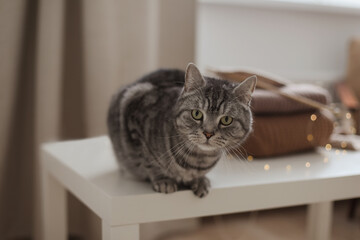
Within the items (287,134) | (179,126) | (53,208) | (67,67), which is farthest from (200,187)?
(67,67)

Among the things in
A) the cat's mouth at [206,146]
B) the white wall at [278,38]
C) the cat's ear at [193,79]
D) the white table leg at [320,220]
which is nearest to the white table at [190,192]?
the white table leg at [320,220]

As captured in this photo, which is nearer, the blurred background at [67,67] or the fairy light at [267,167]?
the fairy light at [267,167]

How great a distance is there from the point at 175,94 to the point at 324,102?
55cm

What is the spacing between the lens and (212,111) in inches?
29.2

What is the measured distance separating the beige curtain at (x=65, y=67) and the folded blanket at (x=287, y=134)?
542 mm

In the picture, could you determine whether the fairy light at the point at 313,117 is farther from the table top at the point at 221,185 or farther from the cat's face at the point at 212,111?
the cat's face at the point at 212,111

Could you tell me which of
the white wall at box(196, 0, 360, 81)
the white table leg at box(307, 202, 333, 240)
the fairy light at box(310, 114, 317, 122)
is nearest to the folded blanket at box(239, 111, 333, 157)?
the fairy light at box(310, 114, 317, 122)

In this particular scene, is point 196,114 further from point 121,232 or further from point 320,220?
point 320,220

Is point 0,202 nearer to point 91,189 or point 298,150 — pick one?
point 91,189

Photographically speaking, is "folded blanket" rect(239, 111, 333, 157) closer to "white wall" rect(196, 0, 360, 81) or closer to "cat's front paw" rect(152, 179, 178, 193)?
"cat's front paw" rect(152, 179, 178, 193)

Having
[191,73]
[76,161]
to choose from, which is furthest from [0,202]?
[191,73]

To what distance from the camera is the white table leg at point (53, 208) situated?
1163 mm

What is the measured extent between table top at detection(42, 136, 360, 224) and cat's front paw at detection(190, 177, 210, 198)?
0.04ft

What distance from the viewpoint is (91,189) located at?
856 millimetres
